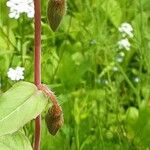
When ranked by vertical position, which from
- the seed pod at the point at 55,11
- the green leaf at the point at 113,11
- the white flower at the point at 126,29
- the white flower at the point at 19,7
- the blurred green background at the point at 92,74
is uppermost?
the seed pod at the point at 55,11

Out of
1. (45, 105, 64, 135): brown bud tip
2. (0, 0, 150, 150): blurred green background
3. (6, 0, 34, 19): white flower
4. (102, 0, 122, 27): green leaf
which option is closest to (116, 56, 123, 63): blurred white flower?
(0, 0, 150, 150): blurred green background

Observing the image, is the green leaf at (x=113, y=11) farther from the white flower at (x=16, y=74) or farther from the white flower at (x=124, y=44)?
the white flower at (x=16, y=74)

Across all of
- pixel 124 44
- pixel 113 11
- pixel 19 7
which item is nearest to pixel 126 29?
pixel 124 44

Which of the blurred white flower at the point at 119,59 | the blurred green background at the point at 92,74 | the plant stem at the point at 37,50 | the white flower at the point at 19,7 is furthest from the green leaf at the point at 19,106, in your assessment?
the blurred white flower at the point at 119,59

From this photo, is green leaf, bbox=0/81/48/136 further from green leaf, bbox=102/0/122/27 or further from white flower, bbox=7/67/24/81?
green leaf, bbox=102/0/122/27

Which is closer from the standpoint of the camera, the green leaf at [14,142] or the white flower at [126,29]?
the green leaf at [14,142]

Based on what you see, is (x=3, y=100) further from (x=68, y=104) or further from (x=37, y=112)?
(x=68, y=104)

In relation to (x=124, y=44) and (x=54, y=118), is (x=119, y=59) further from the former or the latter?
(x=54, y=118)
